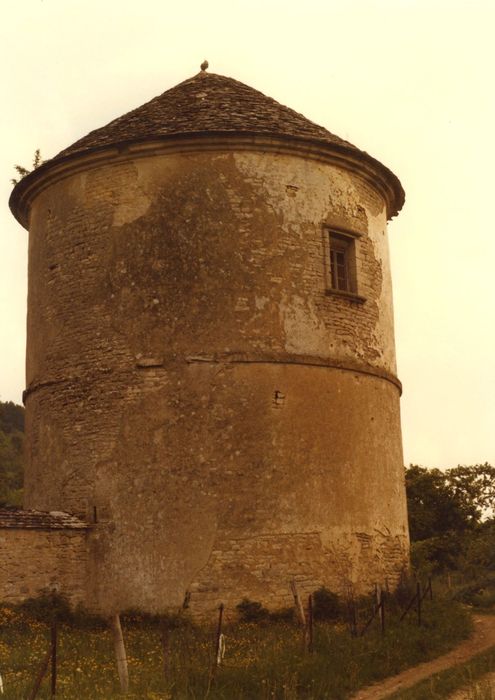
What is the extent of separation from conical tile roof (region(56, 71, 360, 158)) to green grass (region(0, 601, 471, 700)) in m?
8.46

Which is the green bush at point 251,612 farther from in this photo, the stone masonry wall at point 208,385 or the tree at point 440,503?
the tree at point 440,503

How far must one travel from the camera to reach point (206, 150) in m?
16.2

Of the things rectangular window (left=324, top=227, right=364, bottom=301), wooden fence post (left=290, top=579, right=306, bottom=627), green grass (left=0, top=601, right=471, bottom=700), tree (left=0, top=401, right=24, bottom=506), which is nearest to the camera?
green grass (left=0, top=601, right=471, bottom=700)

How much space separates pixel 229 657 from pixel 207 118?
9557 millimetres

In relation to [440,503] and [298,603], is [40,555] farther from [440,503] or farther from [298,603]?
[440,503]

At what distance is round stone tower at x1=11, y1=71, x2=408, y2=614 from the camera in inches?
589

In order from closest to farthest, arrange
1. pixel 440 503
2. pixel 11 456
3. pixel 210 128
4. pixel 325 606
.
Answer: pixel 325 606 < pixel 210 128 < pixel 440 503 < pixel 11 456

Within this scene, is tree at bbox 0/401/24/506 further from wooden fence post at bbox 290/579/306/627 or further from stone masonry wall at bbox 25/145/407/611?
wooden fence post at bbox 290/579/306/627

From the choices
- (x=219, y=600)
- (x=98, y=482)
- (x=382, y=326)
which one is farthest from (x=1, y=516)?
(x=382, y=326)

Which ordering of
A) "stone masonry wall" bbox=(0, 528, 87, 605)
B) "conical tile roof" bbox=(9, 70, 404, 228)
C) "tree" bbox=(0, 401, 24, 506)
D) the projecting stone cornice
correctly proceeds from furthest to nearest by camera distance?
"tree" bbox=(0, 401, 24, 506)
"conical tile roof" bbox=(9, 70, 404, 228)
the projecting stone cornice
"stone masonry wall" bbox=(0, 528, 87, 605)

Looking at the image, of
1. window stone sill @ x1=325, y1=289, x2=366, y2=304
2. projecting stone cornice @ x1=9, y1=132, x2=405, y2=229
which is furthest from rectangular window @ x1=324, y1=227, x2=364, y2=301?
projecting stone cornice @ x1=9, y1=132, x2=405, y2=229

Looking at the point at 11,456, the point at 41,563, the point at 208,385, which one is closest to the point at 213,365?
the point at 208,385

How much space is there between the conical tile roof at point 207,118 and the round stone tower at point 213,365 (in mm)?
64

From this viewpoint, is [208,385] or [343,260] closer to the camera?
[208,385]
